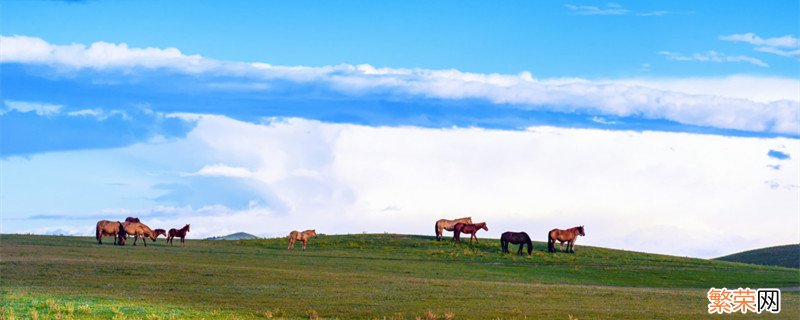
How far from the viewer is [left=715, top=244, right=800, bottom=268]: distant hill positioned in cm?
8500

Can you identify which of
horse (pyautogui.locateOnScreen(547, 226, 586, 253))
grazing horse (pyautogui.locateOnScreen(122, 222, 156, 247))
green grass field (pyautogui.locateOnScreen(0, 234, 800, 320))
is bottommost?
green grass field (pyautogui.locateOnScreen(0, 234, 800, 320))

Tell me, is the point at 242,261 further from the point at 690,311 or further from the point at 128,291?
the point at 690,311

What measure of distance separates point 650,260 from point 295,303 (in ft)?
136

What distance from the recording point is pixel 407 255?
219 feet

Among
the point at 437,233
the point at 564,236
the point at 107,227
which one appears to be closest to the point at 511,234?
the point at 564,236

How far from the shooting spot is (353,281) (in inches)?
1775

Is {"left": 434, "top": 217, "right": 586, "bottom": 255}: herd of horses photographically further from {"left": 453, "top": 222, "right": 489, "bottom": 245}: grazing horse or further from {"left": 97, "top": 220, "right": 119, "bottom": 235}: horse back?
{"left": 97, "top": 220, "right": 119, "bottom": 235}: horse back

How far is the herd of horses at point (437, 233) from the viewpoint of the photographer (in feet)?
216

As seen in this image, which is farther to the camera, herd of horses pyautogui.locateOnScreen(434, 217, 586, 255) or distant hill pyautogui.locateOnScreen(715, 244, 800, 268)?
distant hill pyautogui.locateOnScreen(715, 244, 800, 268)

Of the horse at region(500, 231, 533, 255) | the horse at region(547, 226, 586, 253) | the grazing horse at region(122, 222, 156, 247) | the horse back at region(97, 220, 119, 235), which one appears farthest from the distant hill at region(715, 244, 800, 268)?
the horse back at region(97, 220, 119, 235)

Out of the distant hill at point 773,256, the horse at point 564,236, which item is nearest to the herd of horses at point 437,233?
the horse at point 564,236

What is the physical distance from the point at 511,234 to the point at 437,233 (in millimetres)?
8635

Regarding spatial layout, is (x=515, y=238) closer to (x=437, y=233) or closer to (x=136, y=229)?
(x=437, y=233)

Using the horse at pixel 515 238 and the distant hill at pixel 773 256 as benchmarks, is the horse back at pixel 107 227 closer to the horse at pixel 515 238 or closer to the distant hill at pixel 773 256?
the horse at pixel 515 238
